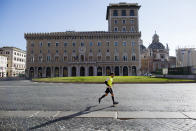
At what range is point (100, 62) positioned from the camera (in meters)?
56.4

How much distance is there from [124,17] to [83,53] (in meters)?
21.2

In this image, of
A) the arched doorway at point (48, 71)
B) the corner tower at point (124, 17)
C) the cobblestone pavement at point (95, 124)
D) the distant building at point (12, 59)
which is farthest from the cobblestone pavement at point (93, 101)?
the distant building at point (12, 59)

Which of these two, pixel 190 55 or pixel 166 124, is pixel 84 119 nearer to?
pixel 166 124

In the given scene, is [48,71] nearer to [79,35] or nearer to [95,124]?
[79,35]

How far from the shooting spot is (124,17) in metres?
60.5

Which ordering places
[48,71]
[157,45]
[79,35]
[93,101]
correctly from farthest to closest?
[157,45] < [79,35] < [48,71] < [93,101]

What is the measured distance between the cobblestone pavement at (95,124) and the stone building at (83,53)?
50550 mm

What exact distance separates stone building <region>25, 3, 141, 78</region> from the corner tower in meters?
3.21

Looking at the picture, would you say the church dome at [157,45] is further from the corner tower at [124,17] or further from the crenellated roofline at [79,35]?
the crenellated roofline at [79,35]

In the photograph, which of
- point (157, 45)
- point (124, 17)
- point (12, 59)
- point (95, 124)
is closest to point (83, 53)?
point (124, 17)

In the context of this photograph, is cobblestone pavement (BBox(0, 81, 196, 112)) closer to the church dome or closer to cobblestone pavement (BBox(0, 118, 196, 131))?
cobblestone pavement (BBox(0, 118, 196, 131))

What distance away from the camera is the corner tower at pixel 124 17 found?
60.2m

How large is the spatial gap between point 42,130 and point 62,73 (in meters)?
53.5

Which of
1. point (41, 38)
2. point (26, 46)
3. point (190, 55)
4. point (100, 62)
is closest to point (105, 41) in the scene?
point (100, 62)
